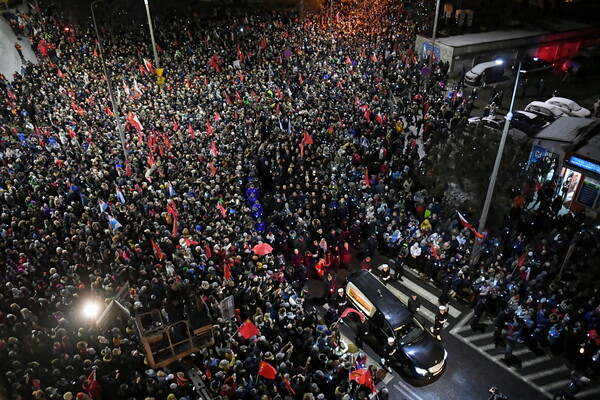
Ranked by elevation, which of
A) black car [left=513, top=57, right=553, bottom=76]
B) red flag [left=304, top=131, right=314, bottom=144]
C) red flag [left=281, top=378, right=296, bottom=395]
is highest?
red flag [left=304, top=131, right=314, bottom=144]

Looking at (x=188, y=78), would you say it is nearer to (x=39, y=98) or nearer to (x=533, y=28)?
(x=39, y=98)

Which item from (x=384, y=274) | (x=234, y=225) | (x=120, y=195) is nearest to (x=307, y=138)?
(x=234, y=225)

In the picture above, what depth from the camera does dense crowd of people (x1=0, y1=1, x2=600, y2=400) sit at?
10.1 m

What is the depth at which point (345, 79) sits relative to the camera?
23.8 meters

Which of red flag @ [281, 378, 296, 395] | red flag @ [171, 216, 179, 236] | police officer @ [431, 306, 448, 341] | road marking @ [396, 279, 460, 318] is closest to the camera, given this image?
red flag @ [281, 378, 296, 395]

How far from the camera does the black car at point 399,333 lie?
35.2 feet

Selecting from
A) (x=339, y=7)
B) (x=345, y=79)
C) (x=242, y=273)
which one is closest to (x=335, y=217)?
(x=242, y=273)

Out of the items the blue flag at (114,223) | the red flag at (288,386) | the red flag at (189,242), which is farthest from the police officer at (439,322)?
the blue flag at (114,223)

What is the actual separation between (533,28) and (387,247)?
81.9 feet

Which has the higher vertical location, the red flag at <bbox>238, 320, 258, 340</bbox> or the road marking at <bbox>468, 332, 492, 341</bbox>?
the red flag at <bbox>238, 320, 258, 340</bbox>

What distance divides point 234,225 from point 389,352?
5.98m

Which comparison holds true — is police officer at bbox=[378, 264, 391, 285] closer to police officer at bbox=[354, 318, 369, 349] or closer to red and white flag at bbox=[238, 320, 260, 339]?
police officer at bbox=[354, 318, 369, 349]

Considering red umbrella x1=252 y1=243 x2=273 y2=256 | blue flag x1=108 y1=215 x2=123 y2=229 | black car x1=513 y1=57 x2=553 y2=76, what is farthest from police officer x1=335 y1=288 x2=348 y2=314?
black car x1=513 y1=57 x2=553 y2=76

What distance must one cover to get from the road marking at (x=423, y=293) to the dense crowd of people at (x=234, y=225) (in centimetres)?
44
